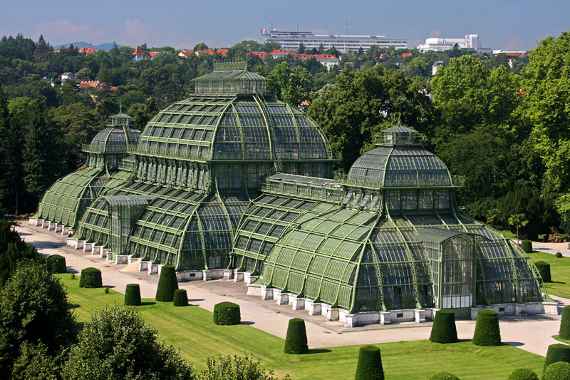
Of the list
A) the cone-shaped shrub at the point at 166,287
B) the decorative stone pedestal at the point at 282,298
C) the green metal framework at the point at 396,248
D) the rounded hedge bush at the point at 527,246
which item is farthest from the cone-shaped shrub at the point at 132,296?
the rounded hedge bush at the point at 527,246

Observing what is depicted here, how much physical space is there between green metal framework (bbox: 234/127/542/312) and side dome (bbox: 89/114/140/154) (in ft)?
143

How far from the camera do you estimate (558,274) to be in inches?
3743

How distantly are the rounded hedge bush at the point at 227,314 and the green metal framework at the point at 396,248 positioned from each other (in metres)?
6.47

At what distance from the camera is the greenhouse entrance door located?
75625mm

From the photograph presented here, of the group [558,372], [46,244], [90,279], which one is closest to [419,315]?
[558,372]

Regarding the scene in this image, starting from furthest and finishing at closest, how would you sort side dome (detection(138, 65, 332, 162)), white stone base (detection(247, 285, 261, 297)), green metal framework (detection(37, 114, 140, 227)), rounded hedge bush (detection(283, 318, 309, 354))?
green metal framework (detection(37, 114, 140, 227))
side dome (detection(138, 65, 332, 162))
white stone base (detection(247, 285, 261, 297))
rounded hedge bush (detection(283, 318, 309, 354))

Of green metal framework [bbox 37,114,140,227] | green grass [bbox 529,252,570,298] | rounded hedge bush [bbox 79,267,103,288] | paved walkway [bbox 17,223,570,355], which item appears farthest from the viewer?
green metal framework [bbox 37,114,140,227]

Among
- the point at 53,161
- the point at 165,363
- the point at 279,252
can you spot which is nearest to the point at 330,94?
the point at 53,161

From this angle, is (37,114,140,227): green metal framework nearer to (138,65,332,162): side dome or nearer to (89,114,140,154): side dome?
(89,114,140,154): side dome

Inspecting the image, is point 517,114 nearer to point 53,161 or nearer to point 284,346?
point 53,161

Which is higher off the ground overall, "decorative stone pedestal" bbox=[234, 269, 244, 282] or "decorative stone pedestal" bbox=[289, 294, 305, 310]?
"decorative stone pedestal" bbox=[234, 269, 244, 282]

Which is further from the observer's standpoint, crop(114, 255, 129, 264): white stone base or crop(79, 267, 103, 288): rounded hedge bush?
crop(114, 255, 129, 264): white stone base

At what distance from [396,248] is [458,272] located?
4.69m

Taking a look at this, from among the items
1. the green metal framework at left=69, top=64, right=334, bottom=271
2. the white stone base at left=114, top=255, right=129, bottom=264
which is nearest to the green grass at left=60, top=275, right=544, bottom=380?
the green metal framework at left=69, top=64, right=334, bottom=271
